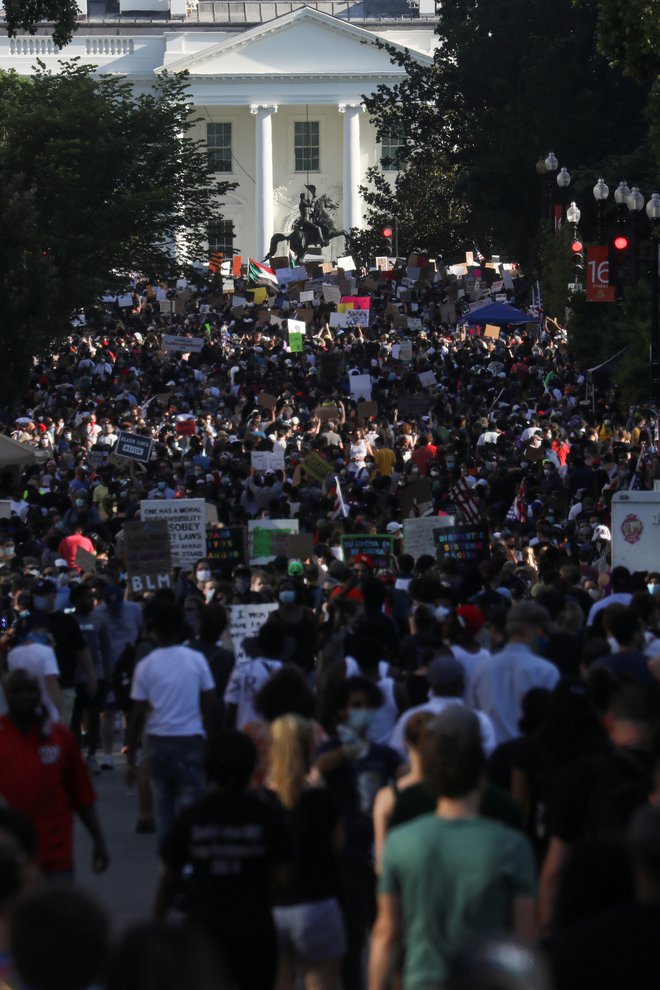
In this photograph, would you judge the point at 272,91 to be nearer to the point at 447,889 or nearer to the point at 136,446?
the point at 136,446

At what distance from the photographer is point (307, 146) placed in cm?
9500

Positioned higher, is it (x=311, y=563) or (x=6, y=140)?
(x=6, y=140)

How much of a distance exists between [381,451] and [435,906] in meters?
19.1

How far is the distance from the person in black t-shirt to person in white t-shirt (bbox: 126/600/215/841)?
323cm

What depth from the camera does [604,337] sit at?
33.7 metres

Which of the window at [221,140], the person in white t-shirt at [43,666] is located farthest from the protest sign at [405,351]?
the window at [221,140]

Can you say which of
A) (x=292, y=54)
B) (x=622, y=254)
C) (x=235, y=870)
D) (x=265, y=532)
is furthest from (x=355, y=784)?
(x=292, y=54)

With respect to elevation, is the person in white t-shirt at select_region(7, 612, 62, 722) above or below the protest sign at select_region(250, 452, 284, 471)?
above

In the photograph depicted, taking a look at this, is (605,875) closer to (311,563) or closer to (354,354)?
(311,563)

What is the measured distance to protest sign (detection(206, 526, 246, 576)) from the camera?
17359mm

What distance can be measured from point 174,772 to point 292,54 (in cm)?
8440

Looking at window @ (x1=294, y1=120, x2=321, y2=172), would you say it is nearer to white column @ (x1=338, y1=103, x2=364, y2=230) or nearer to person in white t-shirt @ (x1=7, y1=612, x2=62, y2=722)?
white column @ (x1=338, y1=103, x2=364, y2=230)

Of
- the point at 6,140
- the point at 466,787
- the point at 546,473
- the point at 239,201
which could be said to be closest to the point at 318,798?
the point at 466,787

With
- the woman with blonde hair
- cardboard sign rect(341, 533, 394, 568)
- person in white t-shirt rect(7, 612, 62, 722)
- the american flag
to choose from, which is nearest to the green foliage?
the american flag
